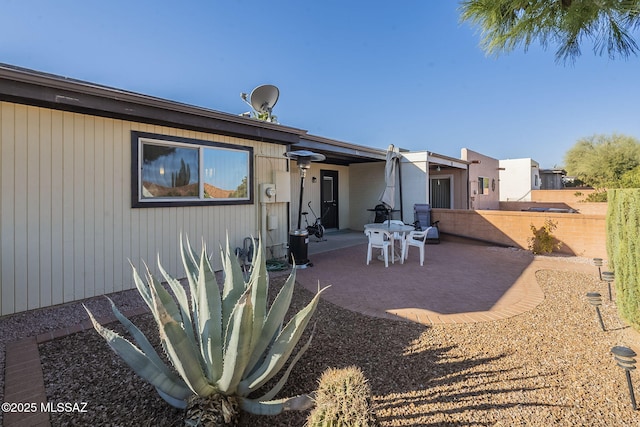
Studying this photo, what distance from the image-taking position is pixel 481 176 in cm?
1694

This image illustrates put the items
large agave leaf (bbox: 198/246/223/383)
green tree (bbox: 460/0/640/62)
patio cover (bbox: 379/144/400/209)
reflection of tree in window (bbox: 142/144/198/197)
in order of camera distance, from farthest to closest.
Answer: patio cover (bbox: 379/144/400/209) < reflection of tree in window (bbox: 142/144/198/197) < green tree (bbox: 460/0/640/62) < large agave leaf (bbox: 198/246/223/383)

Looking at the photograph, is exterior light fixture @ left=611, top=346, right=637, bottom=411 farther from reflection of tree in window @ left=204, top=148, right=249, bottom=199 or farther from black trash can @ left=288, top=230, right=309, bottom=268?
reflection of tree in window @ left=204, top=148, right=249, bottom=199

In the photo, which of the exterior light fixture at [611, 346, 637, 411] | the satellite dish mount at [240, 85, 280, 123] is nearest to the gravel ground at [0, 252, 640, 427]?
the exterior light fixture at [611, 346, 637, 411]

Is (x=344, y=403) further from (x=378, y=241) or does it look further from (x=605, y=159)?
(x=605, y=159)

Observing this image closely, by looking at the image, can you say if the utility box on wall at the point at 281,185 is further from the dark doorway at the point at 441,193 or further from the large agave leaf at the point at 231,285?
the dark doorway at the point at 441,193

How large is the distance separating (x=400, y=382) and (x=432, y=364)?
0.44 metres

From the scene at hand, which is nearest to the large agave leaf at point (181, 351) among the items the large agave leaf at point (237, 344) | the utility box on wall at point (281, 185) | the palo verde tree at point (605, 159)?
the large agave leaf at point (237, 344)

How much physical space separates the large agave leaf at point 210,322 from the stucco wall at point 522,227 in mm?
8804

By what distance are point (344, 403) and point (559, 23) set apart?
431 cm

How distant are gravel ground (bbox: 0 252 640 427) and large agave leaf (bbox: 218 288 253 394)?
378 millimetres

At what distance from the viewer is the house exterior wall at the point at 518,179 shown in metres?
23.8

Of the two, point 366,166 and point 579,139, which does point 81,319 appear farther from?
point 579,139

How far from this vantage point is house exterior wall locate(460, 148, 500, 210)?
15.3m

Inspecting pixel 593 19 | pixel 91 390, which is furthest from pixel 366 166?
pixel 91 390
